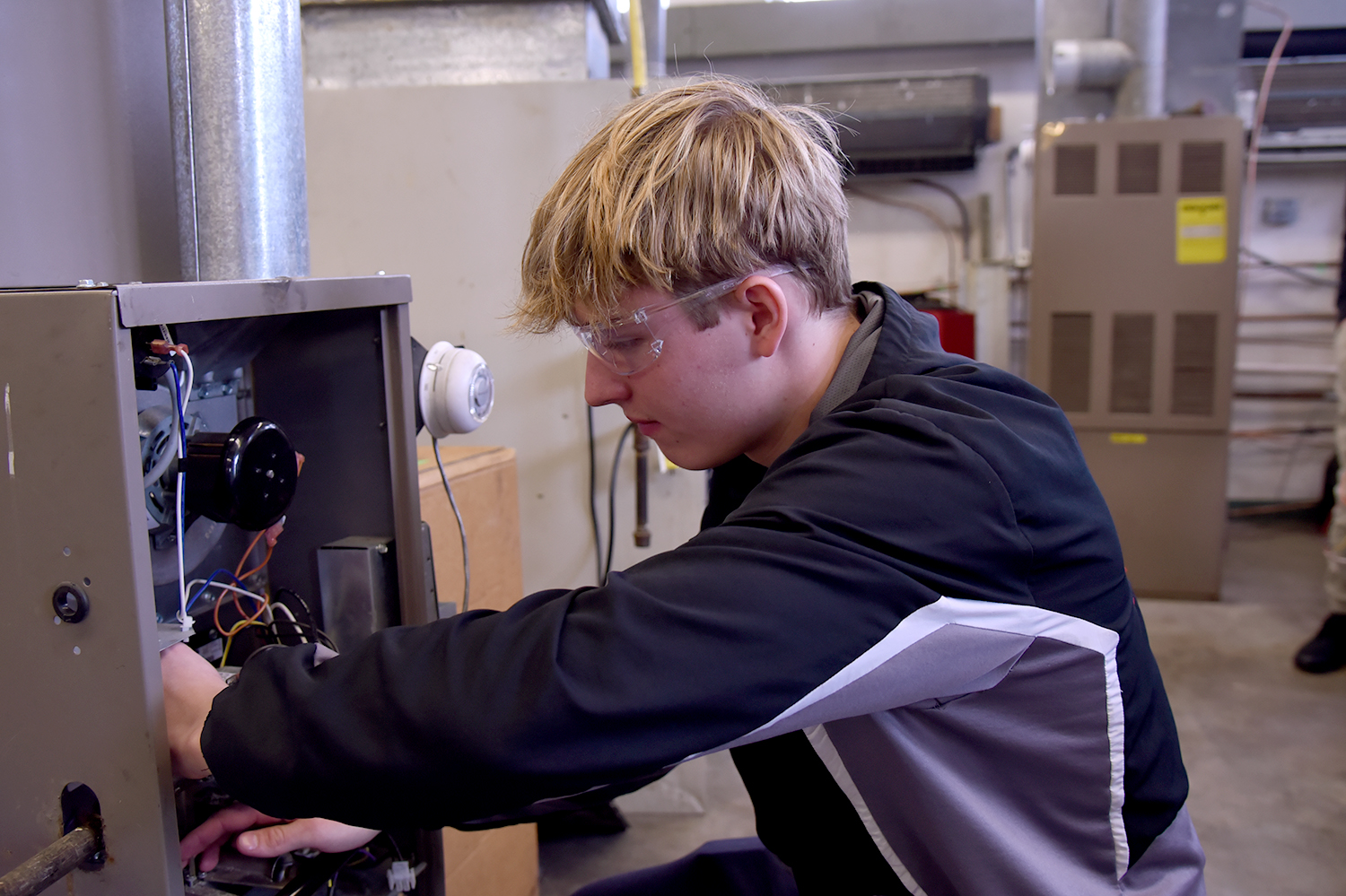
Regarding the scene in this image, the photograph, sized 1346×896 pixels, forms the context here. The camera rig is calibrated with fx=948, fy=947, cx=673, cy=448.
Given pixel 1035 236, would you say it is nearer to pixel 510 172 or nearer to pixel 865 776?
pixel 510 172

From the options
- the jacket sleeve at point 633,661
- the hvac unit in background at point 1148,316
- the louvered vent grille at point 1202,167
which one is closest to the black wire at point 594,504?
the jacket sleeve at point 633,661

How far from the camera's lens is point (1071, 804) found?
2.54ft

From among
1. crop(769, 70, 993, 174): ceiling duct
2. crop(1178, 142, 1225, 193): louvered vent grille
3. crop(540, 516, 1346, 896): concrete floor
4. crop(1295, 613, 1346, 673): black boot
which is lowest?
crop(540, 516, 1346, 896): concrete floor

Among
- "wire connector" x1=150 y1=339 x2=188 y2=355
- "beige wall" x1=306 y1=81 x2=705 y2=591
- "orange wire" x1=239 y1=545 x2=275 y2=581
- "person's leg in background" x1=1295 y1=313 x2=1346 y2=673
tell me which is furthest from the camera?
"person's leg in background" x1=1295 y1=313 x2=1346 y2=673

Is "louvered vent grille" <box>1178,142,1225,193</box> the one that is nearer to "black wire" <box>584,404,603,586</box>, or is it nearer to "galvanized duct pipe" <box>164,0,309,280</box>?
"black wire" <box>584,404,603,586</box>

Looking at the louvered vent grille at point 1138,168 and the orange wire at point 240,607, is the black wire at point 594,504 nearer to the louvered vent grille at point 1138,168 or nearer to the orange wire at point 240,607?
the orange wire at point 240,607

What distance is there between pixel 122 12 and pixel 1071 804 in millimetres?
1178

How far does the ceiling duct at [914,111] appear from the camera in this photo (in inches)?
153

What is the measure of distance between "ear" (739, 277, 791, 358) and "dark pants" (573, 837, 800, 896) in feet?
1.87

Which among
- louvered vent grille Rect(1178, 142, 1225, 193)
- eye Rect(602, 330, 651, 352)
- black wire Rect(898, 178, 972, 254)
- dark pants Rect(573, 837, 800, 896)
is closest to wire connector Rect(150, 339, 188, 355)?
eye Rect(602, 330, 651, 352)

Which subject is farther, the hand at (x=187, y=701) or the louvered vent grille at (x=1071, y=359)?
the louvered vent grille at (x=1071, y=359)

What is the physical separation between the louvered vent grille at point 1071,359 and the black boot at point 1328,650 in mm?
998

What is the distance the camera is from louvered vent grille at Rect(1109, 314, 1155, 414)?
10.9 feet

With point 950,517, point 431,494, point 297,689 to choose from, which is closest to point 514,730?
point 297,689
